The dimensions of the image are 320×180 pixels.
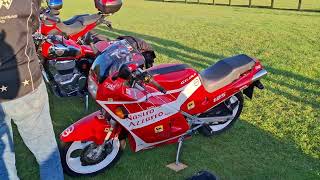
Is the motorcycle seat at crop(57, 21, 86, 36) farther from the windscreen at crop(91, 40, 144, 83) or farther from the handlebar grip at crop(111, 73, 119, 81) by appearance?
Answer: the handlebar grip at crop(111, 73, 119, 81)

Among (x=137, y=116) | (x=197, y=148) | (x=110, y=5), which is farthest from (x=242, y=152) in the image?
(x=110, y=5)

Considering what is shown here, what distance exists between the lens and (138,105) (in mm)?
3596

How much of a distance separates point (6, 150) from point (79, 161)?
97cm

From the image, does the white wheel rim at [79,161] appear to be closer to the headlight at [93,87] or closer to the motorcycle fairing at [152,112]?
the motorcycle fairing at [152,112]

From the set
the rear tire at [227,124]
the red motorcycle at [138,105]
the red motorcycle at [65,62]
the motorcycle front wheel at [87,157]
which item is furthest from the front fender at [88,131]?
the red motorcycle at [65,62]

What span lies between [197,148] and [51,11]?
4168 mm

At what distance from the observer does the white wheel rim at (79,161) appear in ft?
12.1

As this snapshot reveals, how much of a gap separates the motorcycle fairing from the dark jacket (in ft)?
3.42

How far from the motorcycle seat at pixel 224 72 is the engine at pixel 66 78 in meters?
2.06

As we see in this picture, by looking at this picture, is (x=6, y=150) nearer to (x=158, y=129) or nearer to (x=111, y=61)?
(x=111, y=61)

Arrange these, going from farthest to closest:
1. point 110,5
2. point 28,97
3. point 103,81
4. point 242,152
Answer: point 110,5 → point 242,152 → point 103,81 → point 28,97

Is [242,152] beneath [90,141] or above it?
beneath

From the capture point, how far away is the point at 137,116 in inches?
143

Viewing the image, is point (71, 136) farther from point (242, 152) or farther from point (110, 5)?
point (110, 5)
